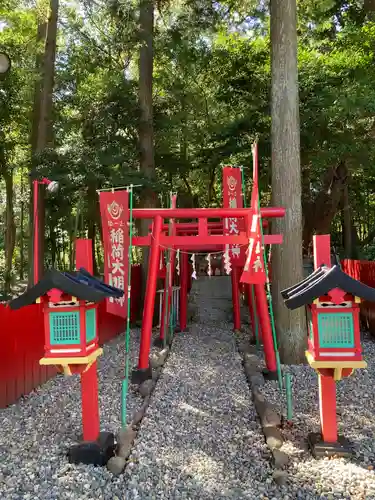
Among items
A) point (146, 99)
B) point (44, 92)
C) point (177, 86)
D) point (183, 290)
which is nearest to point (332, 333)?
point (183, 290)

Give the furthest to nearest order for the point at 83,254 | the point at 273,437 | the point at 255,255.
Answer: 1. the point at 255,255
2. the point at 83,254
3. the point at 273,437

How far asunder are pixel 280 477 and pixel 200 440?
1.17m

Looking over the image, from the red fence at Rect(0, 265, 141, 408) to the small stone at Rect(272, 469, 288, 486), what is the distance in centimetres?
368

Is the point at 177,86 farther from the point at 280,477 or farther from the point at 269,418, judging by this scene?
the point at 280,477

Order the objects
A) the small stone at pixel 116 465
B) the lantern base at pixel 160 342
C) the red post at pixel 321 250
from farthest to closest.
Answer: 1. the lantern base at pixel 160 342
2. the red post at pixel 321 250
3. the small stone at pixel 116 465

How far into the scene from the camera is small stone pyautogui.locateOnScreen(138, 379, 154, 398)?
20.4 feet

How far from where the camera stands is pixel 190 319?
Result: 13078 millimetres

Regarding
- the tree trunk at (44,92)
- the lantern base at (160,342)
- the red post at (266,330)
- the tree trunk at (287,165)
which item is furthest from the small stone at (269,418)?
the tree trunk at (44,92)

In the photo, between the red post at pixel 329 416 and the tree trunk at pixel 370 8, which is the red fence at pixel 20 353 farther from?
the tree trunk at pixel 370 8

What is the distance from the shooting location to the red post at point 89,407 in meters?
4.26

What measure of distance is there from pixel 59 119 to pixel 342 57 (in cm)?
817

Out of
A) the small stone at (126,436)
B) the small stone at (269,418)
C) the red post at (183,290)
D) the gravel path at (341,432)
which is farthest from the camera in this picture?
the red post at (183,290)

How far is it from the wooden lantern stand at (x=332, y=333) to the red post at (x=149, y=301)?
341 cm

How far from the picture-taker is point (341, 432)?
4.79 metres
